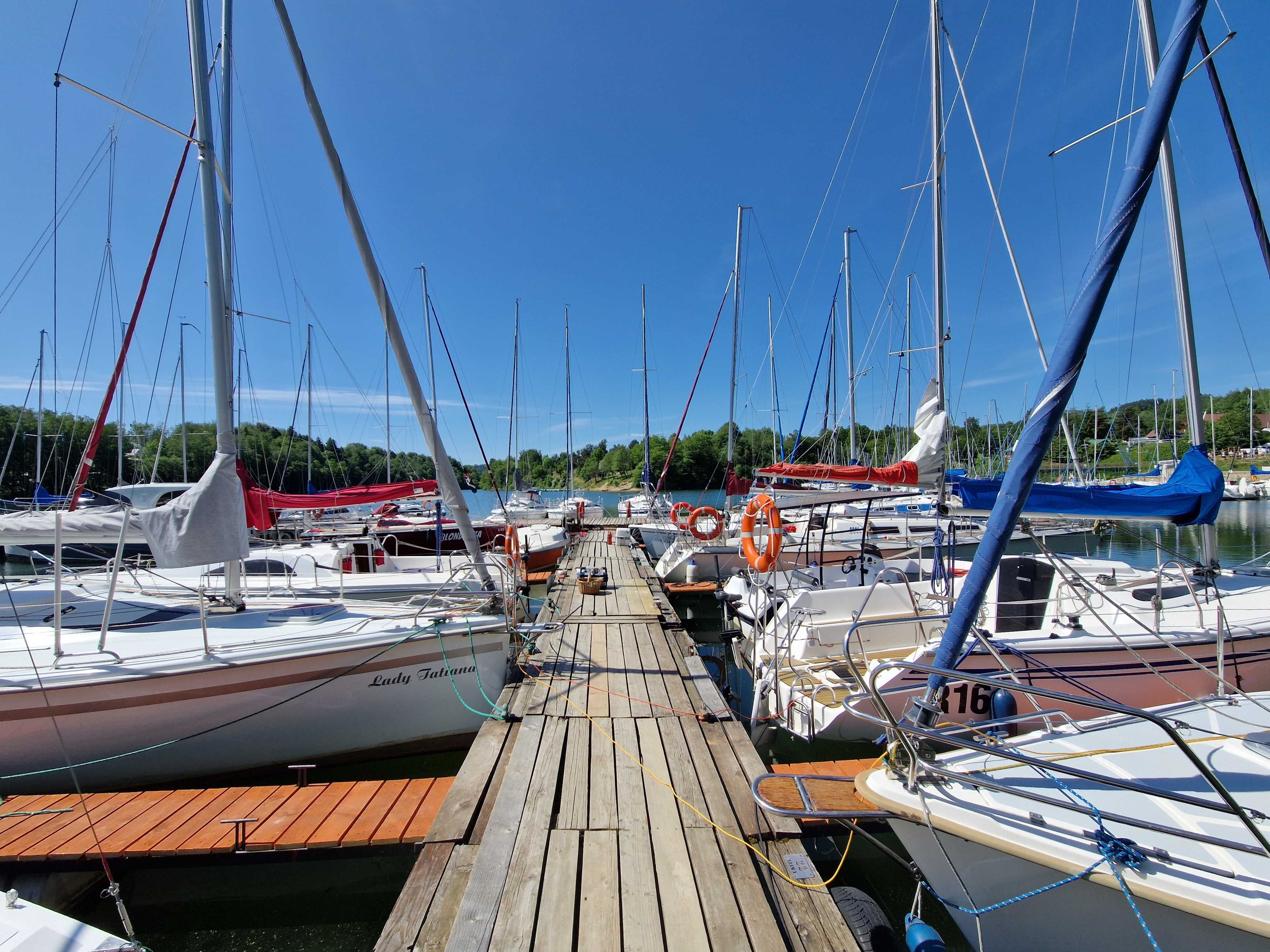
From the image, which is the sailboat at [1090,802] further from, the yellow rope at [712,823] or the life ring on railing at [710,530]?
the life ring on railing at [710,530]

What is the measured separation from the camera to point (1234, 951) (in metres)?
2.37

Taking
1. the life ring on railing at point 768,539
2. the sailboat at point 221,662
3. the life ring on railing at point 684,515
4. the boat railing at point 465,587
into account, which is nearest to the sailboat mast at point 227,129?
the sailboat at point 221,662

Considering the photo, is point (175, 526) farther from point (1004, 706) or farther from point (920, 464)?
point (920, 464)

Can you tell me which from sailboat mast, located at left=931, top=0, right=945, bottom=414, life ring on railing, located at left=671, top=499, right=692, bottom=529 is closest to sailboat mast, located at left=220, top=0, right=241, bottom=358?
sailboat mast, located at left=931, top=0, right=945, bottom=414

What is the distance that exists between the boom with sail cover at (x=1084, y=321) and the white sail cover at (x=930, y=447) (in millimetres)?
A: 3914

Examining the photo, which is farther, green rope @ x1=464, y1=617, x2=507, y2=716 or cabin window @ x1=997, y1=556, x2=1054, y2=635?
cabin window @ x1=997, y1=556, x2=1054, y2=635

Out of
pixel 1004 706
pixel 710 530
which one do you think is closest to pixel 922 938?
pixel 1004 706

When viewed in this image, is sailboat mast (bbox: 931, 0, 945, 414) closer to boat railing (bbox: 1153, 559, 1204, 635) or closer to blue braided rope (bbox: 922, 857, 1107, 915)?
boat railing (bbox: 1153, 559, 1204, 635)

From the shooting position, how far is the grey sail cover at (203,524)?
5.40 meters

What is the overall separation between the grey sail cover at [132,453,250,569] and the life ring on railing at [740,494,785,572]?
6.10 metres

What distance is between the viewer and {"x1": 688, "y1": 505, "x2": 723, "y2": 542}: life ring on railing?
16.1m

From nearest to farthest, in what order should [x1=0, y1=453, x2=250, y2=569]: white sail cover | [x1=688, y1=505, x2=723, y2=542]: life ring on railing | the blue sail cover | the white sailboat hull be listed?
the blue sail cover
the white sailboat hull
[x1=0, y1=453, x2=250, y2=569]: white sail cover
[x1=688, y1=505, x2=723, y2=542]: life ring on railing

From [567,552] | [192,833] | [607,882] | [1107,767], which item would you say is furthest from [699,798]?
[567,552]

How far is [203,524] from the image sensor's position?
552 centimetres
